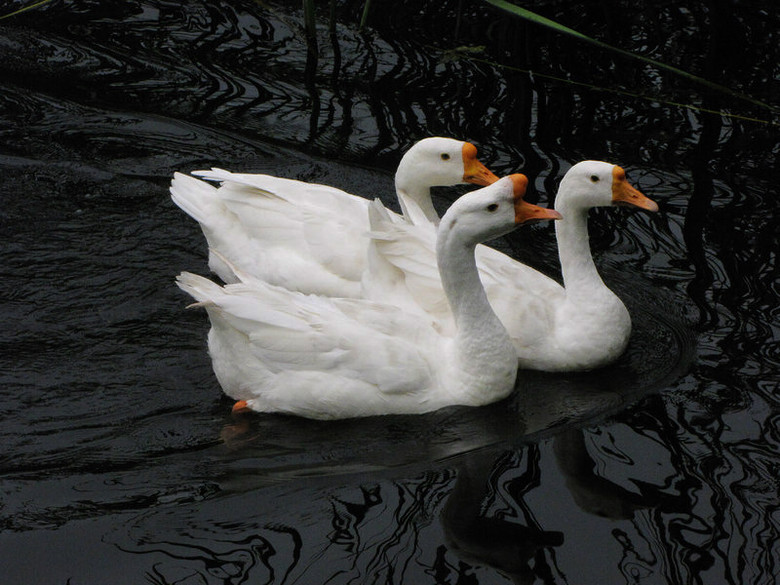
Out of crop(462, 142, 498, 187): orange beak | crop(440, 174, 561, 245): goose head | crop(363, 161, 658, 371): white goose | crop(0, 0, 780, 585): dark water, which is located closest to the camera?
crop(0, 0, 780, 585): dark water

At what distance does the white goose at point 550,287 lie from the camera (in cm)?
643

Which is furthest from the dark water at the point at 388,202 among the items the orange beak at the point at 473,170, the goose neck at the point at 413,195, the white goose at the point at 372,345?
the orange beak at the point at 473,170

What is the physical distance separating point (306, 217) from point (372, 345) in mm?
1502

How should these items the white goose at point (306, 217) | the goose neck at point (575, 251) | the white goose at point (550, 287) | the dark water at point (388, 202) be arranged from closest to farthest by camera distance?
the dark water at point (388, 202) < the white goose at point (550, 287) < the goose neck at point (575, 251) < the white goose at point (306, 217)

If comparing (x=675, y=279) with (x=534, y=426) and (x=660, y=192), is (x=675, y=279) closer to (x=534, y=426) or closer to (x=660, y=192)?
(x=660, y=192)

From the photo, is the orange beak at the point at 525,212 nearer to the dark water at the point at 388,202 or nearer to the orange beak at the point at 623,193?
the orange beak at the point at 623,193

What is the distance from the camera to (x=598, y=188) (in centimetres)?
654

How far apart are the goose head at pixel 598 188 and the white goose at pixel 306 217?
2.52 ft

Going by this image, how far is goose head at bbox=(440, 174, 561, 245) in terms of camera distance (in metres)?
5.84

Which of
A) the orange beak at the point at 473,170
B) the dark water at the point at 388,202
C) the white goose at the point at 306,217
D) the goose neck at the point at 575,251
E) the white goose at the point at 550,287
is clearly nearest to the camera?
the dark water at the point at 388,202

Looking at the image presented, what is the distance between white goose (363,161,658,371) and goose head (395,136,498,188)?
68 centimetres

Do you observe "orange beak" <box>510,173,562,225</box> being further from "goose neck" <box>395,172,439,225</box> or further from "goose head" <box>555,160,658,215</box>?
"goose neck" <box>395,172,439,225</box>

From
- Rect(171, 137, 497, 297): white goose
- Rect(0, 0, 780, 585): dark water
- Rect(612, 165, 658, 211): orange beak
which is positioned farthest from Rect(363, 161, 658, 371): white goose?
Rect(171, 137, 497, 297): white goose

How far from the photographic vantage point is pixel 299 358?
596 centimetres
